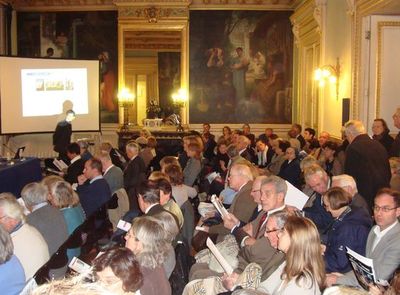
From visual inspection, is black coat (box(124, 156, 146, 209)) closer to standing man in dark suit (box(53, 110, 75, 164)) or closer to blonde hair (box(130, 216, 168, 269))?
standing man in dark suit (box(53, 110, 75, 164))

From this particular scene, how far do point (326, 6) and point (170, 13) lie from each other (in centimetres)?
617

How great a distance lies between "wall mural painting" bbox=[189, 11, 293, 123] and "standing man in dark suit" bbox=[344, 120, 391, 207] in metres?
11.9

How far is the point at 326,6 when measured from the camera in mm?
14984

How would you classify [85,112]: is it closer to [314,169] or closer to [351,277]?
[314,169]

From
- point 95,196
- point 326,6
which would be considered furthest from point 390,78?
point 95,196

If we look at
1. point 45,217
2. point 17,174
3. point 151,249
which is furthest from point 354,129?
point 17,174

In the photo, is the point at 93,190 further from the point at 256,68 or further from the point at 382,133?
the point at 256,68

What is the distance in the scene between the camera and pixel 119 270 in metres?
3.86

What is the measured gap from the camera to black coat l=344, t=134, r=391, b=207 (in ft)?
25.5

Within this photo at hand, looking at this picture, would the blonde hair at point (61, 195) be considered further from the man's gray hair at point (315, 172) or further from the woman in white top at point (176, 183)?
the man's gray hair at point (315, 172)

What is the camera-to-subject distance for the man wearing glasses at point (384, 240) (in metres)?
5.07

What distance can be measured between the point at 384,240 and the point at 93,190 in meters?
4.25

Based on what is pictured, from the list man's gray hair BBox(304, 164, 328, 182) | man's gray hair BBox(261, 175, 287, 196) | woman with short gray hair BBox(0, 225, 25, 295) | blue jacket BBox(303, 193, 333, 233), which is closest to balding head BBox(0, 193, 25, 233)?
woman with short gray hair BBox(0, 225, 25, 295)

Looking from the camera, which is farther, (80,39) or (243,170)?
(80,39)
